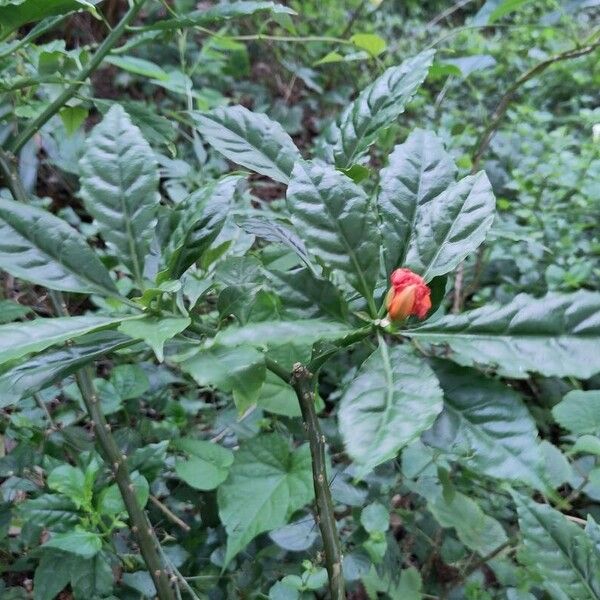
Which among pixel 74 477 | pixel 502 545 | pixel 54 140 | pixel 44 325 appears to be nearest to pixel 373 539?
pixel 502 545

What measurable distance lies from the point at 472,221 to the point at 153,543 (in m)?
0.58

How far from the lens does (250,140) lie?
0.75m

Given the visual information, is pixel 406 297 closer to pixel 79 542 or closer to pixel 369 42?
pixel 79 542

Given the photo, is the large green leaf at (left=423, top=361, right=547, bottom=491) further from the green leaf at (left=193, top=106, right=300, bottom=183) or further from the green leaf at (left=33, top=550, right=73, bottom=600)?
the green leaf at (left=33, top=550, right=73, bottom=600)

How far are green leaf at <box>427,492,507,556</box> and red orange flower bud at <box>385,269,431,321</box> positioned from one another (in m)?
0.55

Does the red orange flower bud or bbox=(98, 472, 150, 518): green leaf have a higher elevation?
the red orange flower bud

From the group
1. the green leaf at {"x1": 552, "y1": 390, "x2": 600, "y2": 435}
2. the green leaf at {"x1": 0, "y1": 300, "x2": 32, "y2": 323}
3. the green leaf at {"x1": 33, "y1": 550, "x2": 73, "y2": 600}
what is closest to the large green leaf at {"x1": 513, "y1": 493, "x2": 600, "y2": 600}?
the green leaf at {"x1": 552, "y1": 390, "x2": 600, "y2": 435}

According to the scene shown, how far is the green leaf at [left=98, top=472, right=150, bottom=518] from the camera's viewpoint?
82cm

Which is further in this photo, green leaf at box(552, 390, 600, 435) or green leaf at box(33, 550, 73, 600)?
green leaf at box(552, 390, 600, 435)

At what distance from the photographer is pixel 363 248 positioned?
0.57 m

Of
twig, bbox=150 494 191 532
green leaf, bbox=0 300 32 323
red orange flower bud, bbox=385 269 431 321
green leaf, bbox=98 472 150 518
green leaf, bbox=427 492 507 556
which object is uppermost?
red orange flower bud, bbox=385 269 431 321

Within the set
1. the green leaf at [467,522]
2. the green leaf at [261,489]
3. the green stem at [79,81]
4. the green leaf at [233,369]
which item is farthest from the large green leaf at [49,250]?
the green leaf at [467,522]

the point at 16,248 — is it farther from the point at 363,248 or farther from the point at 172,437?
the point at 172,437

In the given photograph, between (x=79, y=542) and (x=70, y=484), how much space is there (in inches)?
3.0
